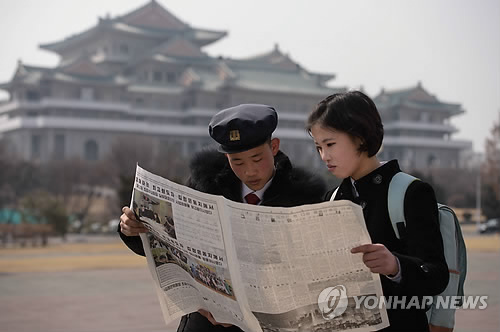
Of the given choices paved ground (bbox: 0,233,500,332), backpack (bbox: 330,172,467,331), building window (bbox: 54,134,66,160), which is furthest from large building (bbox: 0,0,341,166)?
backpack (bbox: 330,172,467,331)

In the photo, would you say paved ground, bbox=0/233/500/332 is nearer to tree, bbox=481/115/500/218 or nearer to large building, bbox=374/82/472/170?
tree, bbox=481/115/500/218

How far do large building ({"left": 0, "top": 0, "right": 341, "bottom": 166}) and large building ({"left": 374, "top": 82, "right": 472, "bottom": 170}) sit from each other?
4784mm

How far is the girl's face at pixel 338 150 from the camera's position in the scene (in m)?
1.57

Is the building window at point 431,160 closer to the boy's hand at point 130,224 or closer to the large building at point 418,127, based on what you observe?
the large building at point 418,127

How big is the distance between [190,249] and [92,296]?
Answer: 585 cm

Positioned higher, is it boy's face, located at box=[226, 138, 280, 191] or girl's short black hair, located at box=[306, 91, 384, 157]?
girl's short black hair, located at box=[306, 91, 384, 157]

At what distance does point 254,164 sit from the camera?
1.77 meters

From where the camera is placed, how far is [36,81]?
44.2m

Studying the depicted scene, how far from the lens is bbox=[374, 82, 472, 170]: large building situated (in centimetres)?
5131

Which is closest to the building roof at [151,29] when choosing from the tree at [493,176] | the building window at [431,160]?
the building window at [431,160]

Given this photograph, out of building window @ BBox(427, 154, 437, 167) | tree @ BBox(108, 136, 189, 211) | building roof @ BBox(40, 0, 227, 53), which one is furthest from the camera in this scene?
building window @ BBox(427, 154, 437, 167)

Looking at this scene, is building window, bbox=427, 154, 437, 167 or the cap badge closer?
the cap badge

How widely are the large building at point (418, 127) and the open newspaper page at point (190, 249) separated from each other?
49469mm

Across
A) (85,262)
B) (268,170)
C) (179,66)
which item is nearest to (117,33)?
(179,66)
